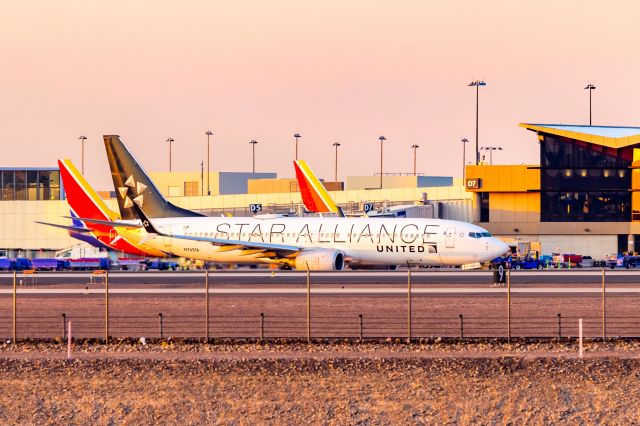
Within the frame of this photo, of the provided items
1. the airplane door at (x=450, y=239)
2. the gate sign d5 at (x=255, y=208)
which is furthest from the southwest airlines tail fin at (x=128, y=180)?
the gate sign d5 at (x=255, y=208)

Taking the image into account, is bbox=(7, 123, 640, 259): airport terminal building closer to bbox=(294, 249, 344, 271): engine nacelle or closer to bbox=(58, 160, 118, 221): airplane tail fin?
bbox=(58, 160, 118, 221): airplane tail fin

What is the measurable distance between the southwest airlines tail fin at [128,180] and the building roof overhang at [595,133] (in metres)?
34.9

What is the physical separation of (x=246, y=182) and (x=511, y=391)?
460 feet

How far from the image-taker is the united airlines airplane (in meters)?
67.1

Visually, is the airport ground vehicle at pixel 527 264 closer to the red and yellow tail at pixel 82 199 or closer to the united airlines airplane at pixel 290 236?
the united airlines airplane at pixel 290 236

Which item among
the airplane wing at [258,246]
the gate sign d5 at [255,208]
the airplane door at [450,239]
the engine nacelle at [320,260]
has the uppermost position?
the gate sign d5 at [255,208]

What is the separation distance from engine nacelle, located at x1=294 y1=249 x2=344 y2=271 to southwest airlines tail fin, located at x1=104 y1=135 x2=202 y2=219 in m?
12.5

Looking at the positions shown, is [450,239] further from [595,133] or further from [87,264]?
[595,133]

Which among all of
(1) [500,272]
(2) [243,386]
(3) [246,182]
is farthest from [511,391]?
(3) [246,182]

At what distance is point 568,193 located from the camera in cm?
9600

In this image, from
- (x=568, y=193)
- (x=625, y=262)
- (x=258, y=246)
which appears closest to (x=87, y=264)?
(x=258, y=246)

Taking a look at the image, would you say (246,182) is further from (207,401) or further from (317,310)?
(207,401)

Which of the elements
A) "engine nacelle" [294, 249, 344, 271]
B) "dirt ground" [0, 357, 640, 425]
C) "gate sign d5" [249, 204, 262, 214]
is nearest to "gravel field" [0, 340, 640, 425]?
"dirt ground" [0, 357, 640, 425]

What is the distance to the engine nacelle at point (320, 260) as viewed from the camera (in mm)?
67312
